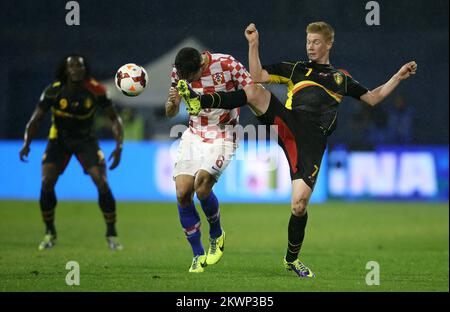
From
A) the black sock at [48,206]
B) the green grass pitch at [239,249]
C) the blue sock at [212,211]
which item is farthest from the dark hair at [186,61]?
the black sock at [48,206]

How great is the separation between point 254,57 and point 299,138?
921 mm

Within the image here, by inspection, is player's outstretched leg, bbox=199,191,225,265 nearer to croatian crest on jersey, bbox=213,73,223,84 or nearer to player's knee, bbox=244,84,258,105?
croatian crest on jersey, bbox=213,73,223,84

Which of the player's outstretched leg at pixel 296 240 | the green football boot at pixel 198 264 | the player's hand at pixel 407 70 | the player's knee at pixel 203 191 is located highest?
the player's hand at pixel 407 70

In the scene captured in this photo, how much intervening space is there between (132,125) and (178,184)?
1475 cm

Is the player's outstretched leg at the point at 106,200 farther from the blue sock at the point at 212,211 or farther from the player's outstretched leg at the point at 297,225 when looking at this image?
the player's outstretched leg at the point at 297,225

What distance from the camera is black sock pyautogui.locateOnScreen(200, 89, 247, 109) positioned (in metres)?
9.05

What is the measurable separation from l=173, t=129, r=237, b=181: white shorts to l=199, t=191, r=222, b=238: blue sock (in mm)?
406

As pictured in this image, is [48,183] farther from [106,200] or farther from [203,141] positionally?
[203,141]

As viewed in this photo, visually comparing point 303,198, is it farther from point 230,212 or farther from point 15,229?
point 230,212

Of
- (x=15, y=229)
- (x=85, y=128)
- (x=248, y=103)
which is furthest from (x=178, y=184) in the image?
(x=15, y=229)

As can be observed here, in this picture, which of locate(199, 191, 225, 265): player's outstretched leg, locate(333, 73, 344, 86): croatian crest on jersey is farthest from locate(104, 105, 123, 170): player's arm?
locate(333, 73, 344, 86): croatian crest on jersey

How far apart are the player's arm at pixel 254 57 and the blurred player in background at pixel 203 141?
0.45 m

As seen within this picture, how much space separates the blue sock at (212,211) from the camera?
10.2m

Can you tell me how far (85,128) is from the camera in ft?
42.9
